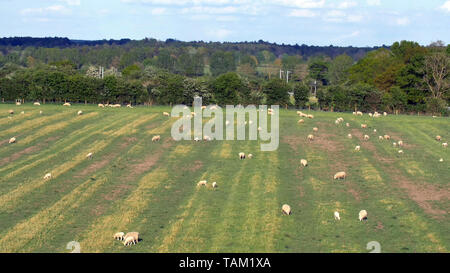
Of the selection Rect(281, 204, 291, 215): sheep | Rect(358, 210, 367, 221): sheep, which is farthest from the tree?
Rect(358, 210, 367, 221): sheep

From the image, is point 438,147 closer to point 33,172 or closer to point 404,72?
point 33,172

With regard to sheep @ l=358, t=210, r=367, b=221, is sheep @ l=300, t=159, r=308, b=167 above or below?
above

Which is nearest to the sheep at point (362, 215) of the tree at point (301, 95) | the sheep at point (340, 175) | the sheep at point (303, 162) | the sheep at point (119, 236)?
the sheep at point (340, 175)

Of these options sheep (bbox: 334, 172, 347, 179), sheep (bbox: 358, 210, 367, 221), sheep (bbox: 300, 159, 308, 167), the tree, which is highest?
the tree

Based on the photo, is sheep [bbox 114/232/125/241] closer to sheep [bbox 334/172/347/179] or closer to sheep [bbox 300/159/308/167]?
sheep [bbox 334/172/347/179]

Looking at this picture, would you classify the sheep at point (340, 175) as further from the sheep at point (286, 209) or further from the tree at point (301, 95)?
the tree at point (301, 95)

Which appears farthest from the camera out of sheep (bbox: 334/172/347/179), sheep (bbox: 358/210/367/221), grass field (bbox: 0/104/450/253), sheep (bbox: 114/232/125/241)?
sheep (bbox: 334/172/347/179)
